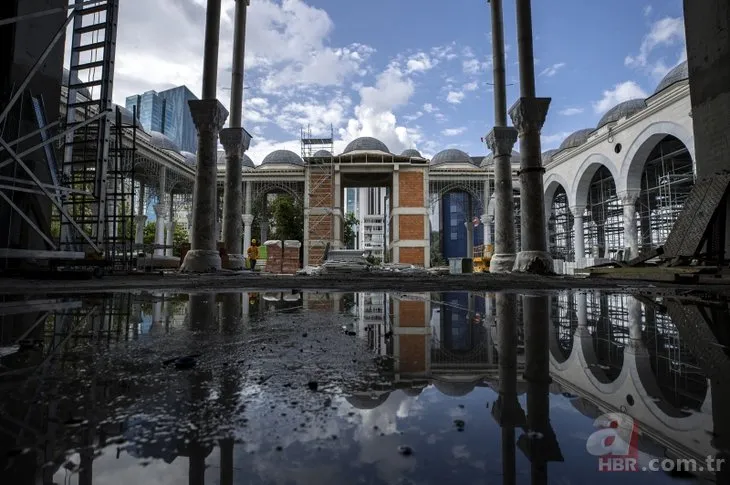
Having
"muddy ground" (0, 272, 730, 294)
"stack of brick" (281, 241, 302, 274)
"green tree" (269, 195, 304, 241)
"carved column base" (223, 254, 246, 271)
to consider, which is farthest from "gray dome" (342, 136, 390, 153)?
"muddy ground" (0, 272, 730, 294)

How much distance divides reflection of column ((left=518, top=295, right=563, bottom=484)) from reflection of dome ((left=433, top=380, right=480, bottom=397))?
0.17 metres

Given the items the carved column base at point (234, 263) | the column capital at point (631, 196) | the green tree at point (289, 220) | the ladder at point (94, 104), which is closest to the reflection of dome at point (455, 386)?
the ladder at point (94, 104)

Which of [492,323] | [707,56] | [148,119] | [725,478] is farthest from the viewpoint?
[148,119]

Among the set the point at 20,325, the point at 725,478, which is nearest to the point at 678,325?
the point at 725,478

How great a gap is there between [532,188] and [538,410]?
973cm

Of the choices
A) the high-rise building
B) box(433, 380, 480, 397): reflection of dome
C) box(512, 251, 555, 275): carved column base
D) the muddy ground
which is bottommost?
box(433, 380, 480, 397): reflection of dome

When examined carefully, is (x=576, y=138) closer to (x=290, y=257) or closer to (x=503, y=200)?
(x=503, y=200)

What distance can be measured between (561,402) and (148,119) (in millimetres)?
72312

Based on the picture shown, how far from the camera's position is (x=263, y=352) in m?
1.62

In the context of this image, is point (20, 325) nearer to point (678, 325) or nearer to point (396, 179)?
point (678, 325)

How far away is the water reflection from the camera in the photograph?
687 millimetres

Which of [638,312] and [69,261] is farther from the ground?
[69,261]

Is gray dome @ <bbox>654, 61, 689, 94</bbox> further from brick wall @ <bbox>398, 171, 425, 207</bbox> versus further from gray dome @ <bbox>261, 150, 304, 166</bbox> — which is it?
gray dome @ <bbox>261, 150, 304, 166</bbox>

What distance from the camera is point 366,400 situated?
1040 mm
